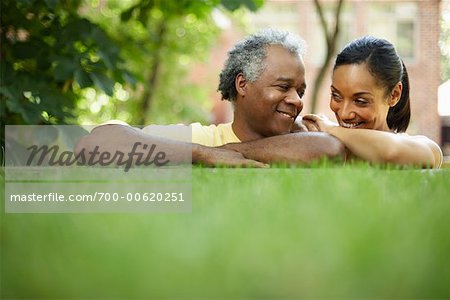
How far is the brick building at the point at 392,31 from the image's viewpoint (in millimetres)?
21922

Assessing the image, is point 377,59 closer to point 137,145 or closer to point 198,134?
point 198,134

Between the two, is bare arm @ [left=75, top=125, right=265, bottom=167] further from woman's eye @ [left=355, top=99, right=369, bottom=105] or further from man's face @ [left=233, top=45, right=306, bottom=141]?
woman's eye @ [left=355, top=99, right=369, bottom=105]

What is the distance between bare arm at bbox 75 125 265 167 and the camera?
3309 millimetres

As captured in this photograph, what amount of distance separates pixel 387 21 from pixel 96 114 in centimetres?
A: 1153

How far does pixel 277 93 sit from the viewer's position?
3.71 meters

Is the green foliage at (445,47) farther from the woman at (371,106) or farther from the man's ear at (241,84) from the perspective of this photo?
the man's ear at (241,84)

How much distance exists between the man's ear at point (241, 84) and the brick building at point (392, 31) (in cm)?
1795

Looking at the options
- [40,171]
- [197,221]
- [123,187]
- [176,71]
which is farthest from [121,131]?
[176,71]

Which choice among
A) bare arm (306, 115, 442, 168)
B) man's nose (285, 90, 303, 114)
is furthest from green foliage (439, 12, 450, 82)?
bare arm (306, 115, 442, 168)

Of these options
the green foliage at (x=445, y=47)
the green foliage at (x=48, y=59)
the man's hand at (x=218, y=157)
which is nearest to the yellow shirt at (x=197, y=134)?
the man's hand at (x=218, y=157)

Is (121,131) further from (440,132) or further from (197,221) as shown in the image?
(440,132)

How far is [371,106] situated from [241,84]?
28.3 inches

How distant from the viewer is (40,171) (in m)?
2.94

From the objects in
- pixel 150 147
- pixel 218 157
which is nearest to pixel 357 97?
pixel 218 157
